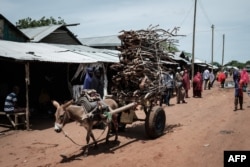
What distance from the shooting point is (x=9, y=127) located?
480 inches

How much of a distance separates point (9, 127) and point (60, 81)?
5.15 m

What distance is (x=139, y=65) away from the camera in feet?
31.3

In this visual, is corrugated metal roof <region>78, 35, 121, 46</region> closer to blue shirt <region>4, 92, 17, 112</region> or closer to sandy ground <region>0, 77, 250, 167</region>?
blue shirt <region>4, 92, 17, 112</region>

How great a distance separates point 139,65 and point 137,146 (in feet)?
7.74

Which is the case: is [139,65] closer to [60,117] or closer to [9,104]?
[60,117]

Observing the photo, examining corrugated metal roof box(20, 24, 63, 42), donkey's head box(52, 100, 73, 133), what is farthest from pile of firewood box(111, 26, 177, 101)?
corrugated metal roof box(20, 24, 63, 42)

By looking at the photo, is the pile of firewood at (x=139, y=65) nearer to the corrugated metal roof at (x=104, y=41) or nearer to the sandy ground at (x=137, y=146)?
the sandy ground at (x=137, y=146)

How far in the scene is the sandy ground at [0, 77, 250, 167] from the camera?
741cm

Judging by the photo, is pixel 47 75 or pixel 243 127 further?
pixel 47 75

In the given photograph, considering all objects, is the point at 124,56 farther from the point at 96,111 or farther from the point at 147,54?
the point at 96,111

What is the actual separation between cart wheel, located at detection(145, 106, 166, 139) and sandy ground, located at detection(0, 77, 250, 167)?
0.20m

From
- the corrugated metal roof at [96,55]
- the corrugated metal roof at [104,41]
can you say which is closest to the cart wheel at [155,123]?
the corrugated metal roof at [96,55]

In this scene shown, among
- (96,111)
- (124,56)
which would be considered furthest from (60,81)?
(96,111)

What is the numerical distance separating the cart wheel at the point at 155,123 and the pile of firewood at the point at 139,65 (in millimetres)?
583
